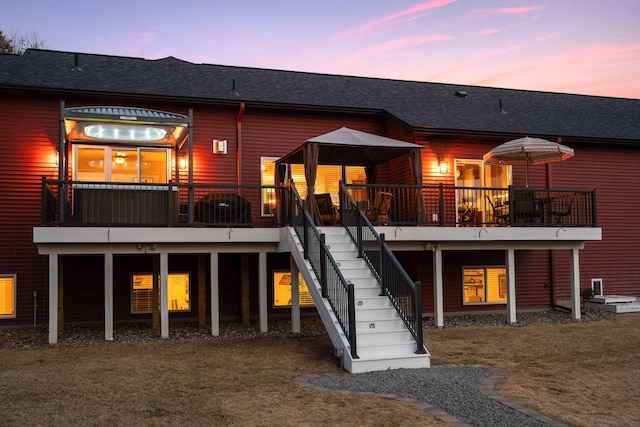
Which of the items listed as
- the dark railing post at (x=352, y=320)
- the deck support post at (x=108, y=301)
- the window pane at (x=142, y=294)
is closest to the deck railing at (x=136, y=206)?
the deck support post at (x=108, y=301)

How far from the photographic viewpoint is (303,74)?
17438 millimetres

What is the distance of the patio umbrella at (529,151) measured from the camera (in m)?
13.6

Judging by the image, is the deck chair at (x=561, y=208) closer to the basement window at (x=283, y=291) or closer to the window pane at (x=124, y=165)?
the basement window at (x=283, y=291)

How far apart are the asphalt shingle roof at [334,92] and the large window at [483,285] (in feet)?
11.9

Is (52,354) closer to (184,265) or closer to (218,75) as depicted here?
(184,265)

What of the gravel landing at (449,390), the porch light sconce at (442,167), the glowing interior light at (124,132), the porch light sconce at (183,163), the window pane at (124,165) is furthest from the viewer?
the porch light sconce at (442,167)

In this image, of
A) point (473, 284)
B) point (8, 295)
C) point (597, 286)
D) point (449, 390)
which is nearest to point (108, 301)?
point (8, 295)

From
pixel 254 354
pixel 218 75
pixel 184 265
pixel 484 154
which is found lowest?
pixel 254 354

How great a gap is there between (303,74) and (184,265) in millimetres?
6554

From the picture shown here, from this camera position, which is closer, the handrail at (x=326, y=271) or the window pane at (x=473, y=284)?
the handrail at (x=326, y=271)

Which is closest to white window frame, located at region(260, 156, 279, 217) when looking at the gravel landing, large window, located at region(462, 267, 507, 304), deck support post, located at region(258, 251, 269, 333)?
deck support post, located at region(258, 251, 269, 333)

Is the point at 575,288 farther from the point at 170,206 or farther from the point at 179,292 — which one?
the point at 170,206

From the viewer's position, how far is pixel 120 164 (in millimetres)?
13688

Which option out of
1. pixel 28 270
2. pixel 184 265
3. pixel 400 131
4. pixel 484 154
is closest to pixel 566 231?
pixel 484 154
